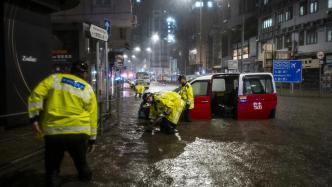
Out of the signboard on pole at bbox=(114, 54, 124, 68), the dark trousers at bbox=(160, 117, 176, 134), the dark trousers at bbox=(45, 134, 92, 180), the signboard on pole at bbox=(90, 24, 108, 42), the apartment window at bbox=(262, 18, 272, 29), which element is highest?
the apartment window at bbox=(262, 18, 272, 29)

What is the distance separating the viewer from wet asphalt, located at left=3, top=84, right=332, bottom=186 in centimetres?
559

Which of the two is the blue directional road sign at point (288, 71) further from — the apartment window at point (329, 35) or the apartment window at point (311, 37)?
the apartment window at point (311, 37)

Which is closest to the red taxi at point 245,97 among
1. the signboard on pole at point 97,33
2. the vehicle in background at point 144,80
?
the signboard on pole at point 97,33

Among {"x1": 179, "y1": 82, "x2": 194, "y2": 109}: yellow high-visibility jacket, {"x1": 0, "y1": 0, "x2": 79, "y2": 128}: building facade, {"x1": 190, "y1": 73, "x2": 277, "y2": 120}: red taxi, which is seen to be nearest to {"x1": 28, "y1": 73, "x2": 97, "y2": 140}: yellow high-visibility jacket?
{"x1": 0, "y1": 0, "x2": 79, "y2": 128}: building facade

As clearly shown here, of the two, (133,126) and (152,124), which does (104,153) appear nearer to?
(152,124)

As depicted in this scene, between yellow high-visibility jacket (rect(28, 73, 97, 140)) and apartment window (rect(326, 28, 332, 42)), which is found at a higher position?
apartment window (rect(326, 28, 332, 42))

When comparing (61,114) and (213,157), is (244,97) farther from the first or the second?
Result: (61,114)

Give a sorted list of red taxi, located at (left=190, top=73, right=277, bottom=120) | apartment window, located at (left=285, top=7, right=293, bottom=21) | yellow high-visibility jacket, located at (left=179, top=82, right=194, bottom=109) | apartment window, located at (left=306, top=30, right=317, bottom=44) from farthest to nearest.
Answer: apartment window, located at (left=285, top=7, right=293, bottom=21) < apartment window, located at (left=306, top=30, right=317, bottom=44) < red taxi, located at (left=190, top=73, right=277, bottom=120) < yellow high-visibility jacket, located at (left=179, top=82, right=194, bottom=109)

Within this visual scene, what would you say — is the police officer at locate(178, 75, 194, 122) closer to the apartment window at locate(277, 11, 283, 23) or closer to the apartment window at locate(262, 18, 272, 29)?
the apartment window at locate(277, 11, 283, 23)

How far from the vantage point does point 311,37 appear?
3534 cm

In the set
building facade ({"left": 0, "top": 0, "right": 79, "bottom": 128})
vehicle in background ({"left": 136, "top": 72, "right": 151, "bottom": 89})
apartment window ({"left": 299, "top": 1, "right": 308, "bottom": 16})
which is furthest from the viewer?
vehicle in background ({"left": 136, "top": 72, "right": 151, "bottom": 89})

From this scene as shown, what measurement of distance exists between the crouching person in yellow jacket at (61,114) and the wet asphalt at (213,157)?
2.82ft

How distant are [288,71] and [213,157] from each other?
69.1ft

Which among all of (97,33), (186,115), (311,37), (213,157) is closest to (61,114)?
(213,157)
